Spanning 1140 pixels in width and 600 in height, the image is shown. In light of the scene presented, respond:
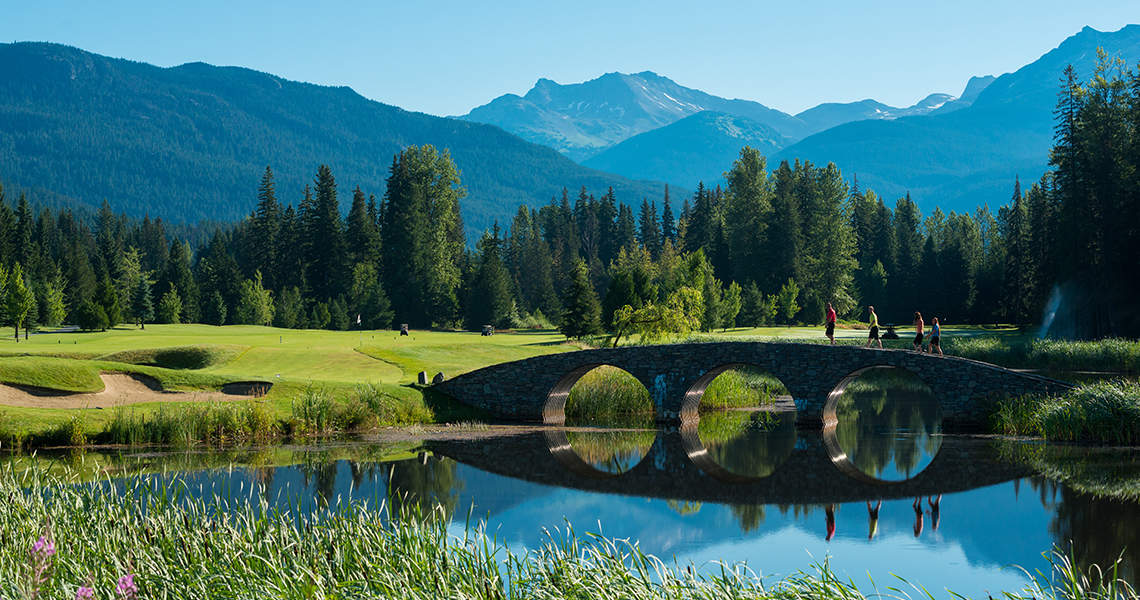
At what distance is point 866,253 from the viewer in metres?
119

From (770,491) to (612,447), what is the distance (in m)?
8.44

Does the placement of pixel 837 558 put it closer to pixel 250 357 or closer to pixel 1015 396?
pixel 1015 396

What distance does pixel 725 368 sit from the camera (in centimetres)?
4016

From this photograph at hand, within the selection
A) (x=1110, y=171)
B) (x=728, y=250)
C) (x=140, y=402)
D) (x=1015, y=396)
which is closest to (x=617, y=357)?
(x=1015, y=396)

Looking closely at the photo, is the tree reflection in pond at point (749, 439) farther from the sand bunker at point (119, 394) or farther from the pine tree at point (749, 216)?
the pine tree at point (749, 216)

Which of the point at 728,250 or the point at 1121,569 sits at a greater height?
the point at 728,250

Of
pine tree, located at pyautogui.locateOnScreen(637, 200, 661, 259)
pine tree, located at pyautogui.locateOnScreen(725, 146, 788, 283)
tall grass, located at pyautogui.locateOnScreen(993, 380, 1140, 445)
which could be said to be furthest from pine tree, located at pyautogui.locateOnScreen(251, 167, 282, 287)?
tall grass, located at pyautogui.locateOnScreen(993, 380, 1140, 445)

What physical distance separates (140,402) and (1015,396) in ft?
94.2

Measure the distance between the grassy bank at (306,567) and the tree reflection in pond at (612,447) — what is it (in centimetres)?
1744

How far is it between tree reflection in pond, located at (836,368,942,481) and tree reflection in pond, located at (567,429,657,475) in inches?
255

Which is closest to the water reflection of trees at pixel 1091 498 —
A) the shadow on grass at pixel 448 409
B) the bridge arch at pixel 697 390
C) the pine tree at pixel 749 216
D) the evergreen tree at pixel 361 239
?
the bridge arch at pixel 697 390

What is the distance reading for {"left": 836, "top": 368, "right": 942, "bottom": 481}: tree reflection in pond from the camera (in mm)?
31297

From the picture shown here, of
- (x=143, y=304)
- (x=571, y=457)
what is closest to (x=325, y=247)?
(x=143, y=304)

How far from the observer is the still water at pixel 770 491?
67.5 feet
